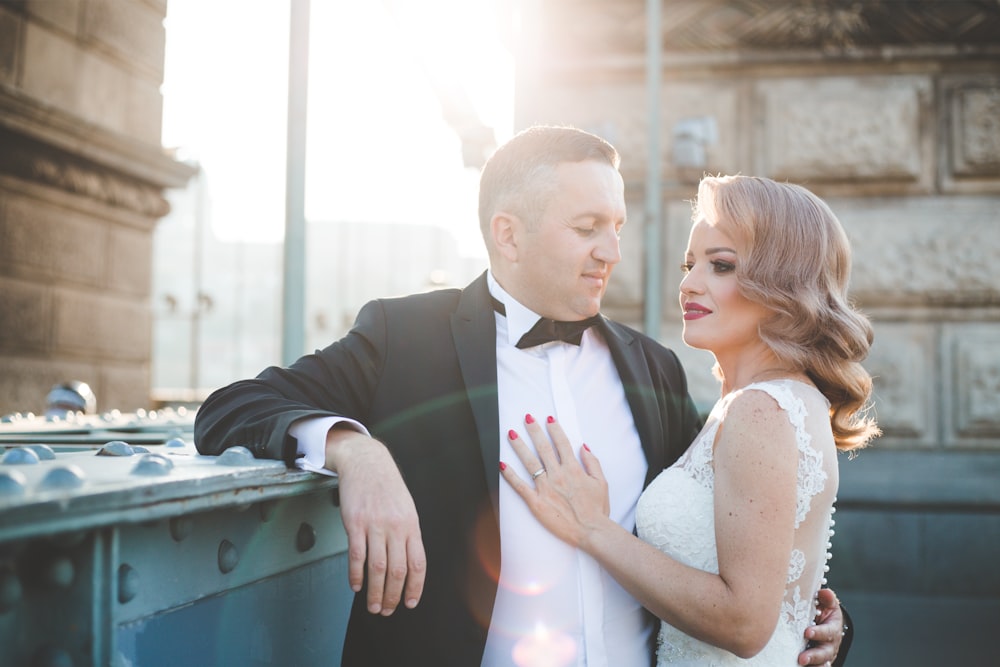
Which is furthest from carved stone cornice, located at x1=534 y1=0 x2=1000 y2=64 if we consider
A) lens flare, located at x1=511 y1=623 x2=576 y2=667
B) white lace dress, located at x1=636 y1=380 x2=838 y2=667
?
lens flare, located at x1=511 y1=623 x2=576 y2=667

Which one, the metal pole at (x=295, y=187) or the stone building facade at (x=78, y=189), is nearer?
the metal pole at (x=295, y=187)

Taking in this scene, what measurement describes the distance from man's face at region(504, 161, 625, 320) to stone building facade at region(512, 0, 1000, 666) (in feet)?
8.03

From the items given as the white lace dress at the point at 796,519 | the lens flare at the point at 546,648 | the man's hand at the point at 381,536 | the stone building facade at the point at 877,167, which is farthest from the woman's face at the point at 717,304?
the stone building facade at the point at 877,167

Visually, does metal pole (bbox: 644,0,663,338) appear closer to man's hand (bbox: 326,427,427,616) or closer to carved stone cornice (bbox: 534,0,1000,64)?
carved stone cornice (bbox: 534,0,1000,64)

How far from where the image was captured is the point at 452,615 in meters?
1.99

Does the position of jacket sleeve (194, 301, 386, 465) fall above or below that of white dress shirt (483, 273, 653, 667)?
above

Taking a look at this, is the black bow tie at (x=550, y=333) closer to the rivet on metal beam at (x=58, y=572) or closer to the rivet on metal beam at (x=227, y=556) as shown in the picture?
the rivet on metal beam at (x=227, y=556)

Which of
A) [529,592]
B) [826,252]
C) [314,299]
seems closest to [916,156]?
[826,252]

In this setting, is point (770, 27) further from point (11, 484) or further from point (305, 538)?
point (11, 484)

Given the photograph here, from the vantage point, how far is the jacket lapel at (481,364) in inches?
82.0

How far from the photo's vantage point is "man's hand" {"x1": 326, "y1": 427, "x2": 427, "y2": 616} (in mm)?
1515

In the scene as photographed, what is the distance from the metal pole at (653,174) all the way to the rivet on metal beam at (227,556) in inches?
142

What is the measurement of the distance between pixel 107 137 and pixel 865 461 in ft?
14.9

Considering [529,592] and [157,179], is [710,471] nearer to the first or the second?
[529,592]
